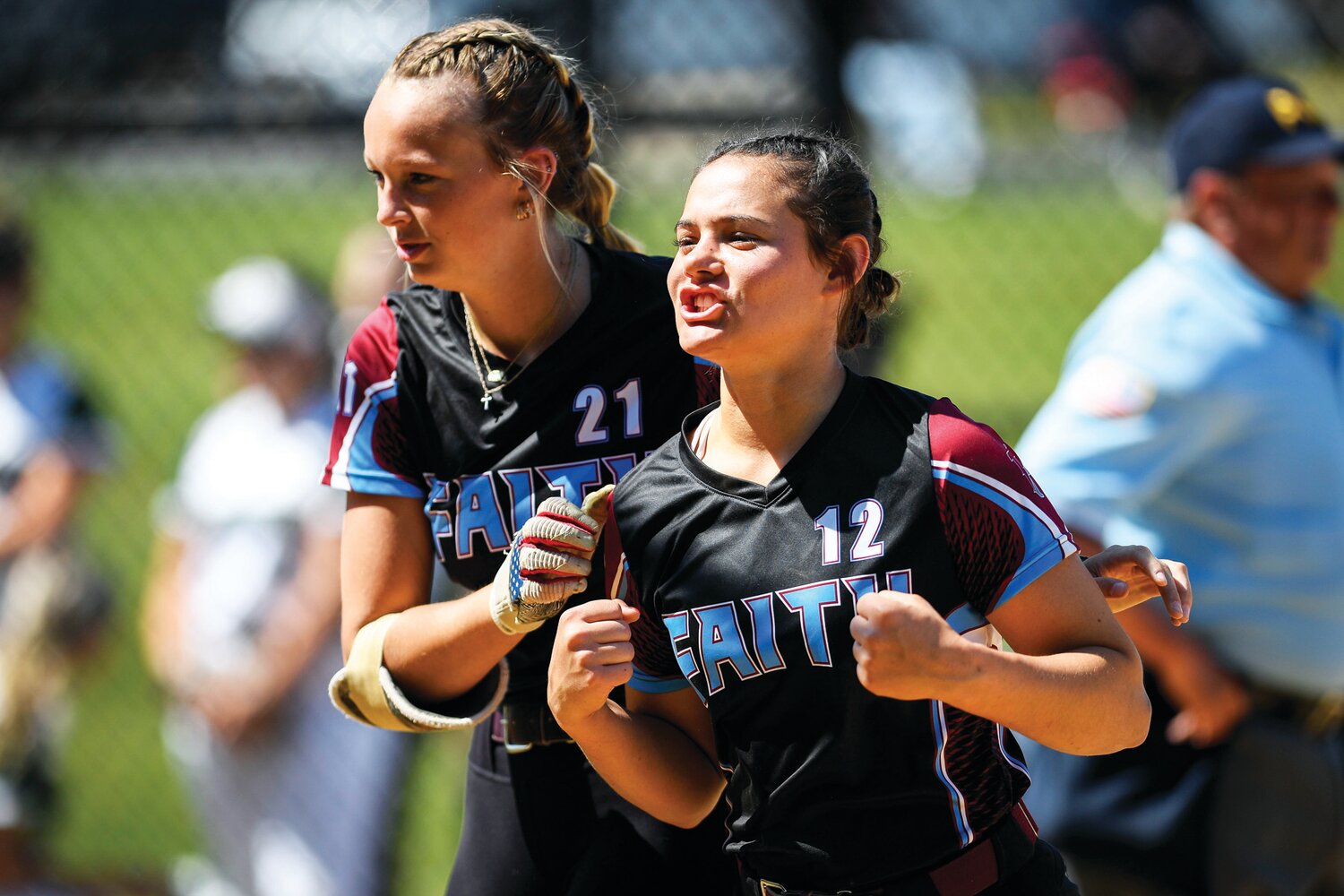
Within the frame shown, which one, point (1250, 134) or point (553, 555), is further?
point (1250, 134)

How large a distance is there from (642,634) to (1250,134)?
2.52 metres

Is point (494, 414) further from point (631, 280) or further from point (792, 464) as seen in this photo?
point (792, 464)

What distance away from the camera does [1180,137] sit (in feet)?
12.6

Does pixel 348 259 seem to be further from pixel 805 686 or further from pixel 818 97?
pixel 805 686

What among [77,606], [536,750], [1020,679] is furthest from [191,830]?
[1020,679]

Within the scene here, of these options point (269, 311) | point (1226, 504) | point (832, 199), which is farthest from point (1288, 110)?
point (269, 311)

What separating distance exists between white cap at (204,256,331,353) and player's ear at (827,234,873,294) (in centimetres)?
305

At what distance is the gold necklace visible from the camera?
207 cm

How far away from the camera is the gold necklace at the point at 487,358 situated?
6.80 feet

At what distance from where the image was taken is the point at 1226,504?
343 cm

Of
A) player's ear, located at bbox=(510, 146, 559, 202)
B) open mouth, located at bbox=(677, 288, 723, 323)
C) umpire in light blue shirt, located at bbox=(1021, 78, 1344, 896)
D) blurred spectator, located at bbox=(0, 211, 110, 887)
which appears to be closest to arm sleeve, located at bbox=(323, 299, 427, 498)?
player's ear, located at bbox=(510, 146, 559, 202)

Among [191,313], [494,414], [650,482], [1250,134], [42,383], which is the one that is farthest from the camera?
[191,313]

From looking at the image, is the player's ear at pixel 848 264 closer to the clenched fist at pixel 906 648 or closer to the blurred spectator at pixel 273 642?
the clenched fist at pixel 906 648

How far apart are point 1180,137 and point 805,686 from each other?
8.58 ft
